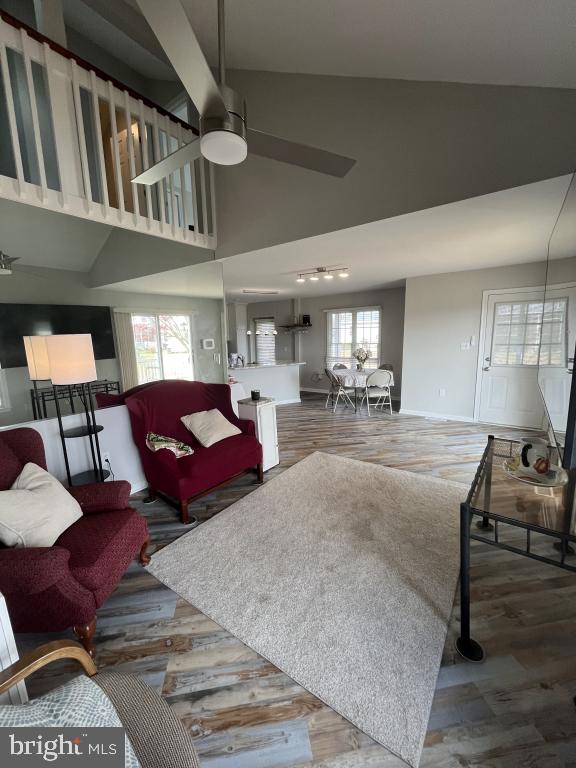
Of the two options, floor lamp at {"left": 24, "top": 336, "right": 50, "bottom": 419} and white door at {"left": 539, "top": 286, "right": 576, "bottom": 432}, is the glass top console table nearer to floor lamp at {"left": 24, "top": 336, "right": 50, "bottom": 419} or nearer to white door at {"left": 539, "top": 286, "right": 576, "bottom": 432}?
white door at {"left": 539, "top": 286, "right": 576, "bottom": 432}

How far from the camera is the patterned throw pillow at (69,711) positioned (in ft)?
2.19

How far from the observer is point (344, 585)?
1.87 metres

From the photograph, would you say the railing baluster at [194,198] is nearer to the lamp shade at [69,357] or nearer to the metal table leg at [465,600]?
the lamp shade at [69,357]

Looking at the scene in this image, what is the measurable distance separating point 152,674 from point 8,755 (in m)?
1.02

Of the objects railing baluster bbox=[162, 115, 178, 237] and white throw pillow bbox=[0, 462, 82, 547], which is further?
railing baluster bbox=[162, 115, 178, 237]

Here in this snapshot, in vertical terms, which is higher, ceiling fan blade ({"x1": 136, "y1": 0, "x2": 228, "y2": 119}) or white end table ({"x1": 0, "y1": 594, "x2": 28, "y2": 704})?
ceiling fan blade ({"x1": 136, "y1": 0, "x2": 228, "y2": 119})

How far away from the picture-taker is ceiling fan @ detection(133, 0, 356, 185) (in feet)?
3.33

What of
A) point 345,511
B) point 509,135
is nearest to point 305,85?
point 509,135

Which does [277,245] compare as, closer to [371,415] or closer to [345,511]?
[345,511]

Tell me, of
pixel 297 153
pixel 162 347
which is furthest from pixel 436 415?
pixel 297 153

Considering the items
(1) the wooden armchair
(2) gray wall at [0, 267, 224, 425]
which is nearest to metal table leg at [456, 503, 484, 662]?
(1) the wooden armchair

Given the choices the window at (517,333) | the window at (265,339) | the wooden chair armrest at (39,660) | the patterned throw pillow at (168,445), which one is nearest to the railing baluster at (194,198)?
the patterned throw pillow at (168,445)

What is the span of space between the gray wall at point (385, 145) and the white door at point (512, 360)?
9.64ft

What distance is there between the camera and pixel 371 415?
5.64m
